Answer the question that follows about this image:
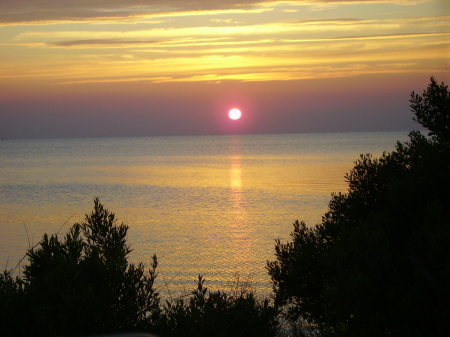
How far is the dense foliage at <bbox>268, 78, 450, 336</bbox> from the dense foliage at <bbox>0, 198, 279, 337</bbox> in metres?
1.16

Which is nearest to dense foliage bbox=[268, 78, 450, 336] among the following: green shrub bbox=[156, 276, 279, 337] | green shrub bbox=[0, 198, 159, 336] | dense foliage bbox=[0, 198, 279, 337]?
green shrub bbox=[156, 276, 279, 337]

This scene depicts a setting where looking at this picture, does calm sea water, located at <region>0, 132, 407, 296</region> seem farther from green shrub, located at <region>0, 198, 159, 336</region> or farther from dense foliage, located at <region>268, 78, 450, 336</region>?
dense foliage, located at <region>268, 78, 450, 336</region>

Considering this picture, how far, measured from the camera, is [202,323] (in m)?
5.72

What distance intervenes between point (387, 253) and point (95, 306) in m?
3.33

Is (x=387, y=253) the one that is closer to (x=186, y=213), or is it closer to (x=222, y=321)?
(x=222, y=321)

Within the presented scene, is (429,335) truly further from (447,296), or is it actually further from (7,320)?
(7,320)

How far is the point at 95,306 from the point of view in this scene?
5.49 meters

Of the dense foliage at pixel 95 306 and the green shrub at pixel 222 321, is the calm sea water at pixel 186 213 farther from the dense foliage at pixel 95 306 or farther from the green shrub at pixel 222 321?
the green shrub at pixel 222 321

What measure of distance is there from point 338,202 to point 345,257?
9.38ft

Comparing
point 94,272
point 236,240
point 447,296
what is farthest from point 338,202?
point 236,240

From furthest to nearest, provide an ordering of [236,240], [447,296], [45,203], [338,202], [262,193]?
[262,193]
[45,203]
[236,240]
[338,202]
[447,296]

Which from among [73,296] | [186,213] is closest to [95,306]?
[73,296]

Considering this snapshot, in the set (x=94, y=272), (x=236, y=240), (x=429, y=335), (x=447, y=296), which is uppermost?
(x=236, y=240)

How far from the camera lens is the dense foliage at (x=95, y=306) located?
17.2ft
